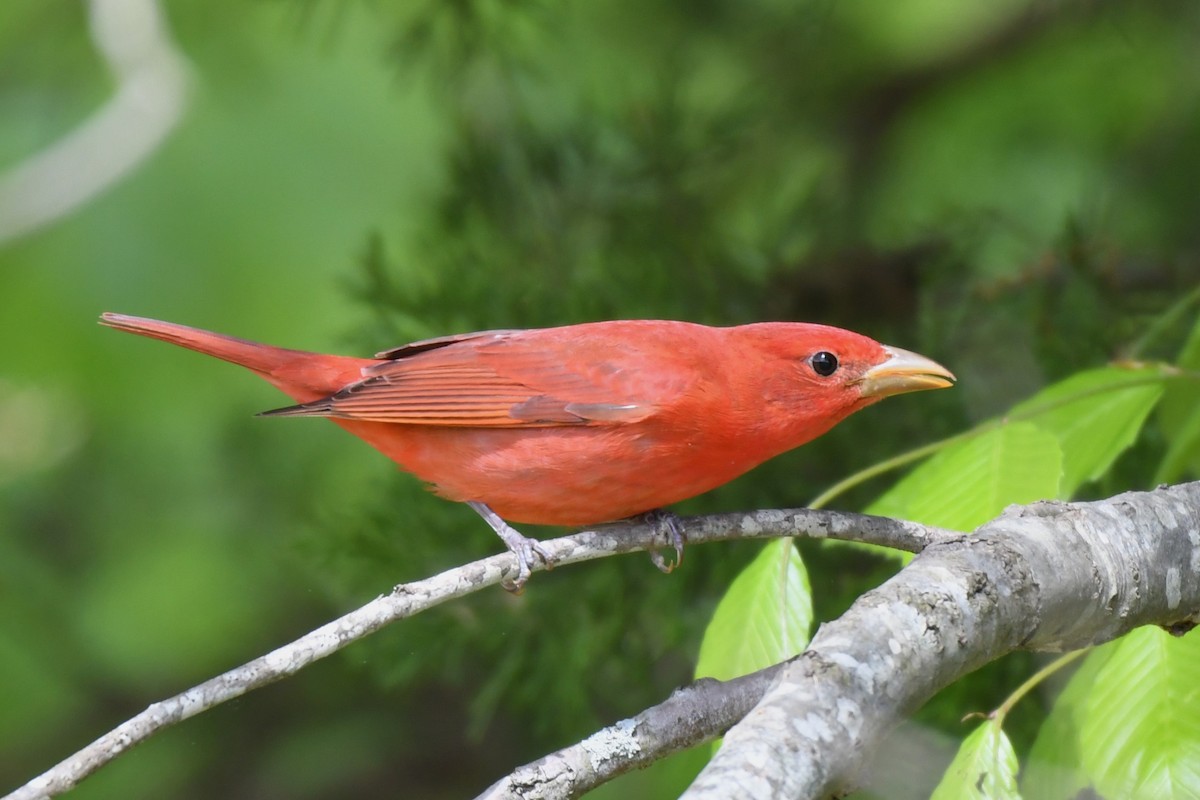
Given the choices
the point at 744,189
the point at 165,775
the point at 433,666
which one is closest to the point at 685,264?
the point at 744,189

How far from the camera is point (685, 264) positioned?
204 inches

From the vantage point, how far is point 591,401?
355cm

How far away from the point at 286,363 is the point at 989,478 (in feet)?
7.09

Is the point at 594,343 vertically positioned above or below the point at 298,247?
below

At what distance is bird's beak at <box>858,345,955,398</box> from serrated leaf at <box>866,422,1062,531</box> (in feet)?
1.79

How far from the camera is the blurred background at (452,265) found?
190 inches

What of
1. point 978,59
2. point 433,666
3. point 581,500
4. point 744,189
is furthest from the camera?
point 978,59

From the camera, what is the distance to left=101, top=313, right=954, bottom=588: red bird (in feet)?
11.3

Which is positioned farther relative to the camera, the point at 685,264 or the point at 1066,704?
the point at 685,264

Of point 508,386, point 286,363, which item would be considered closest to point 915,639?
point 508,386

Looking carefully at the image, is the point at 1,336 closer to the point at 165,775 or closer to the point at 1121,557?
the point at 165,775

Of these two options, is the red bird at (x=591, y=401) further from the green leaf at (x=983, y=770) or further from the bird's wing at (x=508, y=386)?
the green leaf at (x=983, y=770)

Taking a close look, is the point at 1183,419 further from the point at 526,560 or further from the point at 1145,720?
the point at 526,560

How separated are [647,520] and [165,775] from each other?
3.86 m
